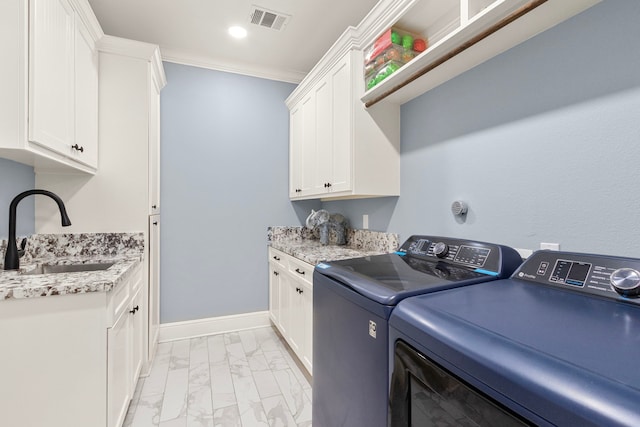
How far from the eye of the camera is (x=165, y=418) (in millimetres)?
1728

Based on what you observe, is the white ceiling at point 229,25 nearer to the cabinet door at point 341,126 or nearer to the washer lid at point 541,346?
the cabinet door at point 341,126

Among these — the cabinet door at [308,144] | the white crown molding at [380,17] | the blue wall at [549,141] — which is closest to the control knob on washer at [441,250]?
the blue wall at [549,141]

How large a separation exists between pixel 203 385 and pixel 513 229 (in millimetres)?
2132

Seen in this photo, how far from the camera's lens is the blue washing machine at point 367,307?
3.16ft

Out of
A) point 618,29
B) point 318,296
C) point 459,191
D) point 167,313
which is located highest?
point 618,29

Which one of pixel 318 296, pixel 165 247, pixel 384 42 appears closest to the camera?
pixel 318 296

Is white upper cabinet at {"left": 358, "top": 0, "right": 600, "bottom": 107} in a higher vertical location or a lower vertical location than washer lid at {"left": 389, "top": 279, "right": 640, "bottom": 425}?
higher

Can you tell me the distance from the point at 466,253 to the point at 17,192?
2.55 m

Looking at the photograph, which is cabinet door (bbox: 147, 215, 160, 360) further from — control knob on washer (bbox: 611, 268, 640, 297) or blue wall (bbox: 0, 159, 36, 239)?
control knob on washer (bbox: 611, 268, 640, 297)

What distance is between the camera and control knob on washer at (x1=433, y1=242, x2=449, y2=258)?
140 cm

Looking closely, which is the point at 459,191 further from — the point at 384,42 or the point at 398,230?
the point at 384,42

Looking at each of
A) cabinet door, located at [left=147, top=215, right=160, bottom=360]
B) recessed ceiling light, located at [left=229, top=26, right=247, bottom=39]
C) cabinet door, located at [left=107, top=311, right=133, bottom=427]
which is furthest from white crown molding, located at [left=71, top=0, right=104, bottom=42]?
cabinet door, located at [left=107, top=311, right=133, bottom=427]

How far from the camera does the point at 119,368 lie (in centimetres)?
150

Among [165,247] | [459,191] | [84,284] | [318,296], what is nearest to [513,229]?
[459,191]
